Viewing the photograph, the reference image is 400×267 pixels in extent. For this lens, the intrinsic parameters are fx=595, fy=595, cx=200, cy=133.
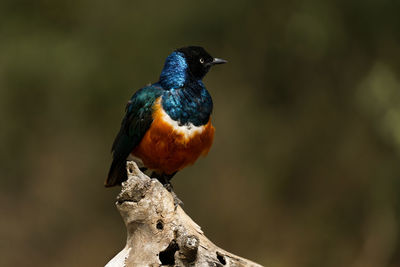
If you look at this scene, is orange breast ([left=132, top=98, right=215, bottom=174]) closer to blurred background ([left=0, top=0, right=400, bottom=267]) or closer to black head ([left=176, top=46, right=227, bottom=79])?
black head ([left=176, top=46, right=227, bottom=79])

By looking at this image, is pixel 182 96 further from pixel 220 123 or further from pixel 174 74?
pixel 220 123

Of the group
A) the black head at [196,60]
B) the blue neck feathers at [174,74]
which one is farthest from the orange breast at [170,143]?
the black head at [196,60]

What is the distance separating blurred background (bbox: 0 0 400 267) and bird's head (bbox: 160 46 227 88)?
2144 millimetres

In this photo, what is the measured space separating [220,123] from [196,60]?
2.47m

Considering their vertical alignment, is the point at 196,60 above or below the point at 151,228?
above

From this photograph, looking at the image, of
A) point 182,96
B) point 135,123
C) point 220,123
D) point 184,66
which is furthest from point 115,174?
point 220,123

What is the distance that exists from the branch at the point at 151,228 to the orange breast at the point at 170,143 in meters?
0.72

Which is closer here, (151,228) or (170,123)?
(151,228)

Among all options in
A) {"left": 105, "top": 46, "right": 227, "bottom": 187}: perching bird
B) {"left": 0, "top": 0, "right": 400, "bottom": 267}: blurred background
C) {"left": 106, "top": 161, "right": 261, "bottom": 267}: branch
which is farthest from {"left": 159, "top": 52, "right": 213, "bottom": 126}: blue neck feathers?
{"left": 0, "top": 0, "right": 400, "bottom": 267}: blurred background

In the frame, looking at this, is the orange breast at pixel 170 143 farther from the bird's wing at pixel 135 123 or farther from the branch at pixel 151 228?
the branch at pixel 151 228

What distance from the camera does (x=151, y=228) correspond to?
286 cm

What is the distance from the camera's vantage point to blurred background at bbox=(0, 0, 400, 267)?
601 cm

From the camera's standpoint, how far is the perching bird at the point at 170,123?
362 cm

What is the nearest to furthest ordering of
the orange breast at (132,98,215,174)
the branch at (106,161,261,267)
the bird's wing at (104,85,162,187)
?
the branch at (106,161,261,267) → the orange breast at (132,98,215,174) → the bird's wing at (104,85,162,187)
